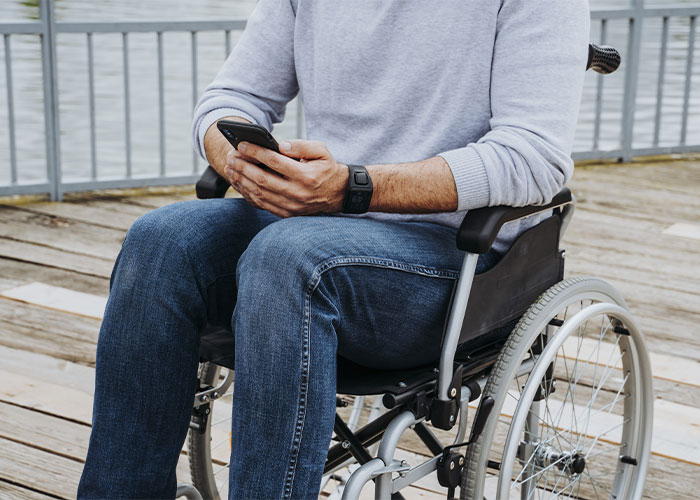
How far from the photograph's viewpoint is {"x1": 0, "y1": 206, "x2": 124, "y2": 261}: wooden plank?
3.29 m

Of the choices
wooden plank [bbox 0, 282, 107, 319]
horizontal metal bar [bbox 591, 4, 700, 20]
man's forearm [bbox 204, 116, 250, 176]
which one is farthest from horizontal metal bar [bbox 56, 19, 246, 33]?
man's forearm [bbox 204, 116, 250, 176]

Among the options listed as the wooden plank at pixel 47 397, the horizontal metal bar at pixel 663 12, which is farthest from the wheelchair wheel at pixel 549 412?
the horizontal metal bar at pixel 663 12

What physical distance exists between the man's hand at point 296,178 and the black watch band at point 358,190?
0.03ft

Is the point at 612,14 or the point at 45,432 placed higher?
the point at 612,14

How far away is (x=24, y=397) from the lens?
86.4 inches

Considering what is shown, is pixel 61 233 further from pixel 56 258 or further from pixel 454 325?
pixel 454 325

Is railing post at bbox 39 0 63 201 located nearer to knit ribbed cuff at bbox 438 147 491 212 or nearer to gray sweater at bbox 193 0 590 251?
gray sweater at bbox 193 0 590 251

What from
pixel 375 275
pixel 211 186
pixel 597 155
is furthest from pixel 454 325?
pixel 597 155

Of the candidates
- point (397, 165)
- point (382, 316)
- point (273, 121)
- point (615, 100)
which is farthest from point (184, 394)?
point (615, 100)

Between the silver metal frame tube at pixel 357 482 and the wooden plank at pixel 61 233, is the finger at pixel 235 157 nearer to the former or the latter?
the silver metal frame tube at pixel 357 482

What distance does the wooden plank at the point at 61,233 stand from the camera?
3291 mm

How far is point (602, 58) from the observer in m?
1.48

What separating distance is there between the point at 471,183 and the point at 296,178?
0.75ft

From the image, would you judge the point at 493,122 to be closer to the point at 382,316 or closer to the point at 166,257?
the point at 382,316
